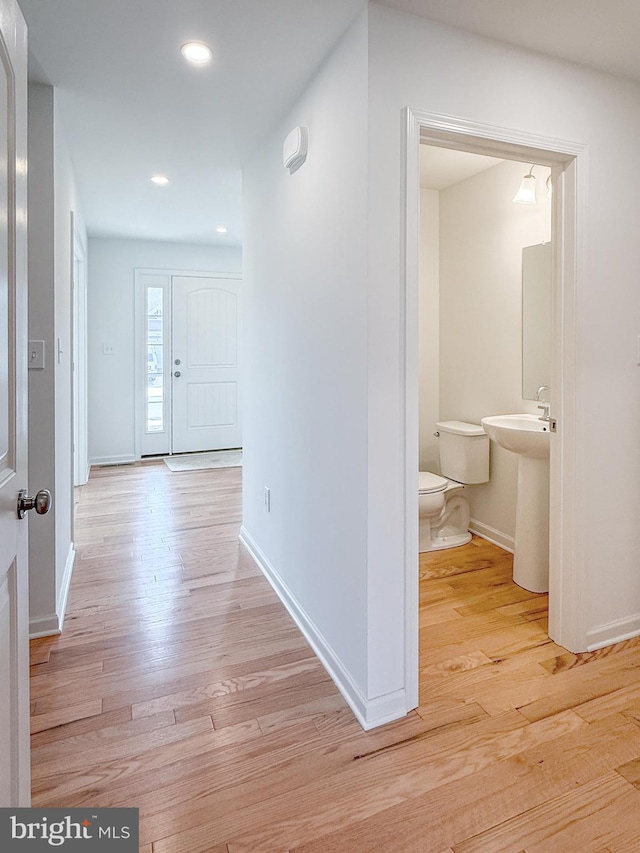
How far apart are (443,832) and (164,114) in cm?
297

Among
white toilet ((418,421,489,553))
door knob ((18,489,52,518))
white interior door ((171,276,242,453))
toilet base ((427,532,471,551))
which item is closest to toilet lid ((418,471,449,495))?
white toilet ((418,421,489,553))

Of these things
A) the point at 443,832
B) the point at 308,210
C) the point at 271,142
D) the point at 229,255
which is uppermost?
the point at 229,255

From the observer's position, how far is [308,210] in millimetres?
2217

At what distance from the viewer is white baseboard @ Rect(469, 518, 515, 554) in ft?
10.9

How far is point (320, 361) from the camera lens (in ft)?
6.95

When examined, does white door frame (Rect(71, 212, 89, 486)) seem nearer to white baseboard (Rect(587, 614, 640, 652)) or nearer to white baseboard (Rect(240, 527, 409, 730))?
A: white baseboard (Rect(240, 527, 409, 730))

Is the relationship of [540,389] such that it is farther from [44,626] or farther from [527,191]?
[44,626]

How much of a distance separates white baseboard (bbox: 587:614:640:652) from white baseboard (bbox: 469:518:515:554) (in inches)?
38.3

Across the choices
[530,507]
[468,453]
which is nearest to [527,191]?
[468,453]

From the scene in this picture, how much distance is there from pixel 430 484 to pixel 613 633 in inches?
48.2

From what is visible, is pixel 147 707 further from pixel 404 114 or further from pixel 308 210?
pixel 404 114

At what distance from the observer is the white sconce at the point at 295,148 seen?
2189 millimetres

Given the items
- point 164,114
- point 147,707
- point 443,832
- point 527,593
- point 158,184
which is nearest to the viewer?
point 443,832

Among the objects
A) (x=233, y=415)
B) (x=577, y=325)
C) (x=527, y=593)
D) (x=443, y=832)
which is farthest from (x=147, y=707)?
(x=233, y=415)
